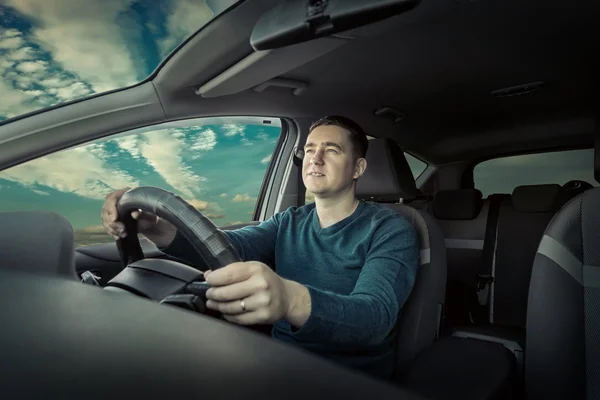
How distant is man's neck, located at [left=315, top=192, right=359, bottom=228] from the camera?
158 centimetres

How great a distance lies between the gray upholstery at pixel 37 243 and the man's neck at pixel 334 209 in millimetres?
906

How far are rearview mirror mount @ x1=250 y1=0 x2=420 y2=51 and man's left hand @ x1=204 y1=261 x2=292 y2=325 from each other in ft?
3.27

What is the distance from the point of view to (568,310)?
1177mm

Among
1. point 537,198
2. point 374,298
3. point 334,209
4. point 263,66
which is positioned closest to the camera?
point 374,298

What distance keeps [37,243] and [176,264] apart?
24 cm

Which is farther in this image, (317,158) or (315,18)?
(317,158)

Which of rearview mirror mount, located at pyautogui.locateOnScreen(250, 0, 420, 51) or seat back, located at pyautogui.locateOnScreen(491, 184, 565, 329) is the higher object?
rearview mirror mount, located at pyautogui.locateOnScreen(250, 0, 420, 51)

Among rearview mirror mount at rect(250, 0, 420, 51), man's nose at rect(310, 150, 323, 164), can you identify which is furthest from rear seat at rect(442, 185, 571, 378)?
rearview mirror mount at rect(250, 0, 420, 51)

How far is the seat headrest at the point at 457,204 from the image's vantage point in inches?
115

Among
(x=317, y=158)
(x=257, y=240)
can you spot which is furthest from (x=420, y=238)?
(x=257, y=240)

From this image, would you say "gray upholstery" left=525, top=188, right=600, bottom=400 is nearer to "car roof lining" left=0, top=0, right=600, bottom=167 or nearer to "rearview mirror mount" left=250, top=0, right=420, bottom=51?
"rearview mirror mount" left=250, top=0, right=420, bottom=51

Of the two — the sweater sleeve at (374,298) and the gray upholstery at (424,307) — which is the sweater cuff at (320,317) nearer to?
the sweater sleeve at (374,298)

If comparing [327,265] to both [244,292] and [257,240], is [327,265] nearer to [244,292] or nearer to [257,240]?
[257,240]

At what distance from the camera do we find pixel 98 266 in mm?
1973
